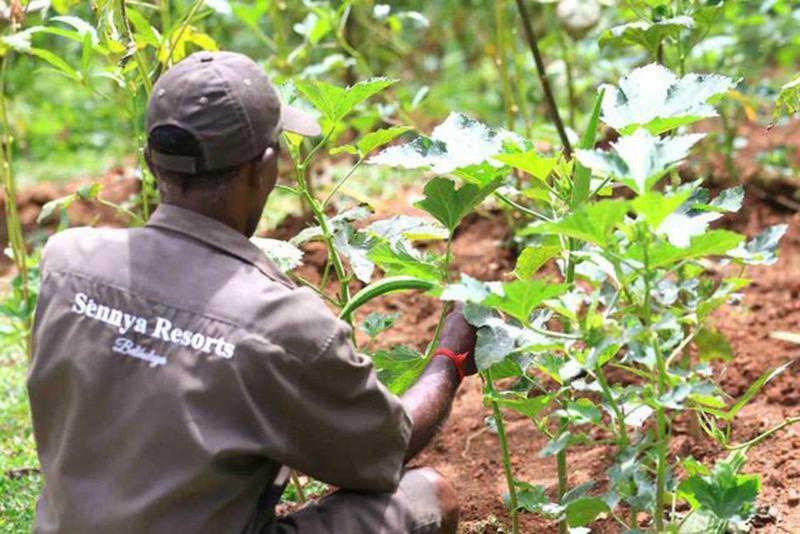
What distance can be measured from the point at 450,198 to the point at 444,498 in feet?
1.90

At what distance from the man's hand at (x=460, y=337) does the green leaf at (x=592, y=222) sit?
0.52m

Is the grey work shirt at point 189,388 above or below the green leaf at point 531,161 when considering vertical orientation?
below

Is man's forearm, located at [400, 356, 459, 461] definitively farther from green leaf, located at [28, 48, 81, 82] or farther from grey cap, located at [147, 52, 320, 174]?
green leaf, located at [28, 48, 81, 82]

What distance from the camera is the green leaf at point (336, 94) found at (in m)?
2.62

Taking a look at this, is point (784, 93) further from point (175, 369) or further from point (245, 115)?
point (175, 369)

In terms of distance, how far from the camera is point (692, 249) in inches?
82.6

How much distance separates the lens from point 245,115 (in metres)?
2.29

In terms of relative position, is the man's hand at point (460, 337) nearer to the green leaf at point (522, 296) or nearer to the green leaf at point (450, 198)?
the green leaf at point (450, 198)

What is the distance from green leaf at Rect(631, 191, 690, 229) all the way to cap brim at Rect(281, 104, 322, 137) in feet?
2.33

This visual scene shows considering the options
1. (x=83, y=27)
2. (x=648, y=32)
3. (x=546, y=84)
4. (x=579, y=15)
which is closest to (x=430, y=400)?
(x=648, y=32)

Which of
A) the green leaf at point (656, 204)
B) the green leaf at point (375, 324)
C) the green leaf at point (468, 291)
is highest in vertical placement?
the green leaf at point (656, 204)

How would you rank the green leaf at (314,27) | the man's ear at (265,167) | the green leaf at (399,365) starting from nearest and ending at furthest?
the man's ear at (265,167)
the green leaf at (399,365)
the green leaf at (314,27)

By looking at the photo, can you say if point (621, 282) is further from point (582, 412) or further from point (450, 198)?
point (450, 198)

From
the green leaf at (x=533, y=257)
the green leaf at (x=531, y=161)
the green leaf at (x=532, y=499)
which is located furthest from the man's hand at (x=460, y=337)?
the green leaf at (x=531, y=161)
